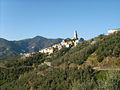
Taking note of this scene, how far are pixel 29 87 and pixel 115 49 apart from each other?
155ft

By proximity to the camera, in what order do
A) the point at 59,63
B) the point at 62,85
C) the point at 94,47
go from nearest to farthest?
the point at 62,85 < the point at 94,47 < the point at 59,63

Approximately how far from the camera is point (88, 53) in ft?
329

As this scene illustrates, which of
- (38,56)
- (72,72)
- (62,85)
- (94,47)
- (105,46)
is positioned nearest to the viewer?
(62,85)

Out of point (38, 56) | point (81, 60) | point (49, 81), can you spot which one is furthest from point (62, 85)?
point (38, 56)

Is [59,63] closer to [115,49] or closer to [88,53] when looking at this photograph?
[88,53]

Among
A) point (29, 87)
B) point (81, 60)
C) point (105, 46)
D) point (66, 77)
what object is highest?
point (105, 46)

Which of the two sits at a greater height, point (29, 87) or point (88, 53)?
point (88, 53)

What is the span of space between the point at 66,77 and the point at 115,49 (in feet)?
82.7

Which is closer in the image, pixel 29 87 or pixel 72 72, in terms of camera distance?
pixel 72 72

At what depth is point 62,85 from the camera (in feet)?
251

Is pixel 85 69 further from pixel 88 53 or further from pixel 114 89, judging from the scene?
pixel 114 89

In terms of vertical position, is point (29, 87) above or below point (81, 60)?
below

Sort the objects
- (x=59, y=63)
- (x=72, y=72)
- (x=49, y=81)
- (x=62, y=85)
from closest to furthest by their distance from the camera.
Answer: (x=62, y=85) < (x=72, y=72) < (x=49, y=81) < (x=59, y=63)

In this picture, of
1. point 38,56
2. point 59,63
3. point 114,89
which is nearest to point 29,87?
point 59,63
